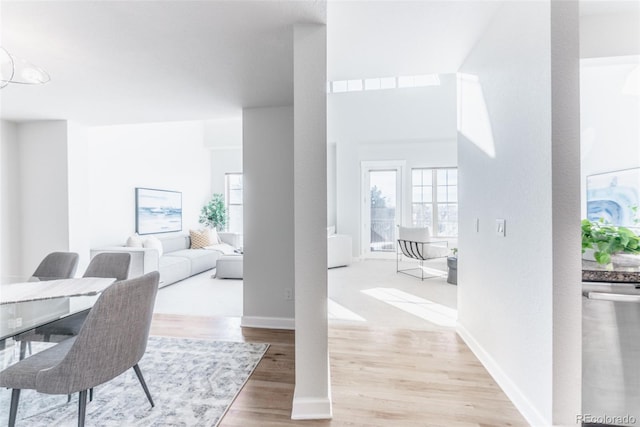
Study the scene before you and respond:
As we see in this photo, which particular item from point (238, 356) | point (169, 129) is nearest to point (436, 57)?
point (238, 356)

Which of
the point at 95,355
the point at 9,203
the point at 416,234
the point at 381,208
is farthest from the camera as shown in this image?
the point at 381,208

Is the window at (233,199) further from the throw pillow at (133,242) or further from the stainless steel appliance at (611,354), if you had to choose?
the stainless steel appliance at (611,354)

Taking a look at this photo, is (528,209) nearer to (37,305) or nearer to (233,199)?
(37,305)

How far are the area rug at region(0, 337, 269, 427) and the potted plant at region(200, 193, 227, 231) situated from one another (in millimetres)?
5677

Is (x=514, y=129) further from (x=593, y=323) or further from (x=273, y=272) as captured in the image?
(x=273, y=272)

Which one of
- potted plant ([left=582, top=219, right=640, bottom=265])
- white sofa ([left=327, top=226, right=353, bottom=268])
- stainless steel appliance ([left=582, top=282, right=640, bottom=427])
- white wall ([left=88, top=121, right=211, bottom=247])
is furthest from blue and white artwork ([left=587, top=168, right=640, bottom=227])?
white wall ([left=88, top=121, right=211, bottom=247])

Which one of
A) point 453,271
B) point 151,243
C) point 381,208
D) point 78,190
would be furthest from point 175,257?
point 453,271

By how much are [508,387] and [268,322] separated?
2153mm

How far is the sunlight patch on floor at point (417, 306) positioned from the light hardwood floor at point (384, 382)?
1.00 feet

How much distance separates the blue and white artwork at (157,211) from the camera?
225 inches

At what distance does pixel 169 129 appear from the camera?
6781 millimetres

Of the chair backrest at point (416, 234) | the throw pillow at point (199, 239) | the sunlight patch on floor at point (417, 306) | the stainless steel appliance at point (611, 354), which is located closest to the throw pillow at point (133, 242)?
the throw pillow at point (199, 239)

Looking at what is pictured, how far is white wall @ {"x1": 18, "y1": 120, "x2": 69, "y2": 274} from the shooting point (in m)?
3.66

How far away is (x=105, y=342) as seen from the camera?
1.43m
